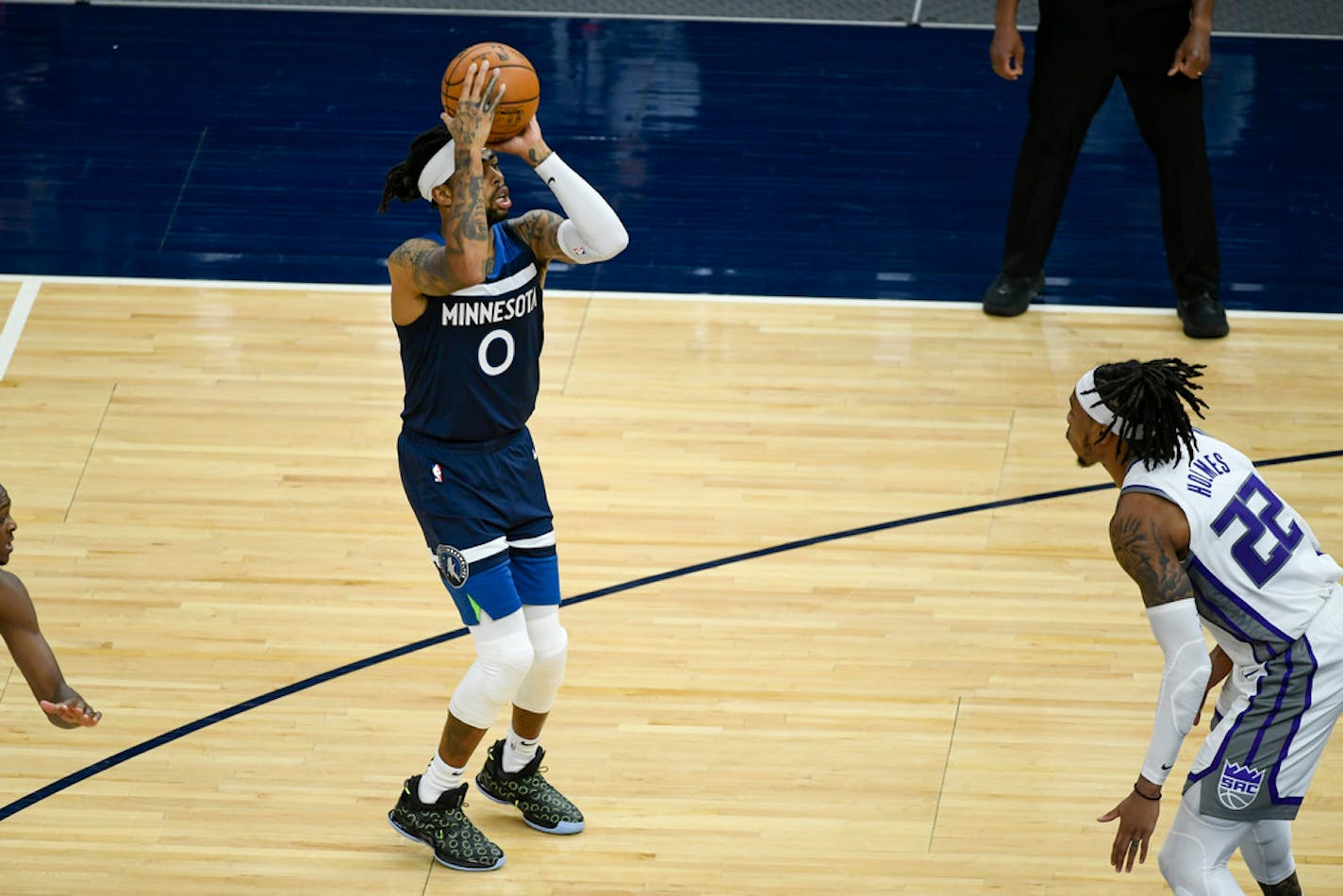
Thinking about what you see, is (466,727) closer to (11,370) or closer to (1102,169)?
(11,370)

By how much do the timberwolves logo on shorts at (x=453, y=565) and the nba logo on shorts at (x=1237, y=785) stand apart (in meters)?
1.93

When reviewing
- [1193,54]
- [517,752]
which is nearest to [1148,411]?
[517,752]

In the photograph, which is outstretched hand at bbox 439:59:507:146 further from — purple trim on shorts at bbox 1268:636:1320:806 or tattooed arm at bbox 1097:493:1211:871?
purple trim on shorts at bbox 1268:636:1320:806

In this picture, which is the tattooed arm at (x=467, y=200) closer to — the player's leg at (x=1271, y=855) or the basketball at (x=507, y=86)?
the basketball at (x=507, y=86)

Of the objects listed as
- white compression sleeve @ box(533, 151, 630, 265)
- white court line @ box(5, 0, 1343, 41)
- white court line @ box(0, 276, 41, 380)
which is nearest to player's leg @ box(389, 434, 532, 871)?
white compression sleeve @ box(533, 151, 630, 265)

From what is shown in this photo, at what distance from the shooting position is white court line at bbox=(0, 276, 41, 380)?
7.51 meters

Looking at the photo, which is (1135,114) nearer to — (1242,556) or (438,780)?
(1242,556)

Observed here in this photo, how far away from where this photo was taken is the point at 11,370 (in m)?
7.39

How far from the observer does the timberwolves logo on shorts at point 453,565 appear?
181 inches

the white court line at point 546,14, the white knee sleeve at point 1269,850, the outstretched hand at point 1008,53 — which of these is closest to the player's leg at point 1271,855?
the white knee sleeve at point 1269,850

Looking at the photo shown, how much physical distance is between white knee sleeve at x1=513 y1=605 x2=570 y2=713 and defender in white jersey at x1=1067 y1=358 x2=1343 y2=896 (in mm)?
1530

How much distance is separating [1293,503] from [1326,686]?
277cm

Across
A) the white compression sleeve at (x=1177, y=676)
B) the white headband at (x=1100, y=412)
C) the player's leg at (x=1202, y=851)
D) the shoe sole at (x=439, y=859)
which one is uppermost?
the white headband at (x=1100, y=412)

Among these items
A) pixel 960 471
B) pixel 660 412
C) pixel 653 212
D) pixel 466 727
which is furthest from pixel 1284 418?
pixel 466 727
